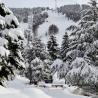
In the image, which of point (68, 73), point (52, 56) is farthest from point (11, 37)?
point (52, 56)

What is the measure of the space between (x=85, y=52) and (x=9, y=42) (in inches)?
301

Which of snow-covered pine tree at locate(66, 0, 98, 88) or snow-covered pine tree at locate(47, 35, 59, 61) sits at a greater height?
snow-covered pine tree at locate(66, 0, 98, 88)

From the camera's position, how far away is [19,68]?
1574cm

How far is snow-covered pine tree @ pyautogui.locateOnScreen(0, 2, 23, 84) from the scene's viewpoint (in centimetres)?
1425

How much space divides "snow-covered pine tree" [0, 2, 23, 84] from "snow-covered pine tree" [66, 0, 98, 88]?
17.7ft

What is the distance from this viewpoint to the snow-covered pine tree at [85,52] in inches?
778

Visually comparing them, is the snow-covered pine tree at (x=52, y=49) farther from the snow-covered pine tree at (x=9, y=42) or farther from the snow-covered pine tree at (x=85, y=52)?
the snow-covered pine tree at (x=9, y=42)

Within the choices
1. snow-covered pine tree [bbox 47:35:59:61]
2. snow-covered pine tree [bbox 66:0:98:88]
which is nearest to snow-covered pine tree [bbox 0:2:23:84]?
snow-covered pine tree [bbox 66:0:98:88]

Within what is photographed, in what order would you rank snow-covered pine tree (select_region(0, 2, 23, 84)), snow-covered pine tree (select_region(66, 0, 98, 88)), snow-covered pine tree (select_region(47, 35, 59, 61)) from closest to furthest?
snow-covered pine tree (select_region(0, 2, 23, 84)) < snow-covered pine tree (select_region(66, 0, 98, 88)) < snow-covered pine tree (select_region(47, 35, 59, 61))

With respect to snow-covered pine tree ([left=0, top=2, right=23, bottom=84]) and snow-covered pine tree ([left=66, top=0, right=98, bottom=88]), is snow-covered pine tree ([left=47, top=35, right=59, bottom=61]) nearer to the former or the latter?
snow-covered pine tree ([left=66, top=0, right=98, bottom=88])

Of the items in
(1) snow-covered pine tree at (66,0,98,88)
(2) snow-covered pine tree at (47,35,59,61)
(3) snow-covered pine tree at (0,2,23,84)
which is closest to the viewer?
(3) snow-covered pine tree at (0,2,23,84)

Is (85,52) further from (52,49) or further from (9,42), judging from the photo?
(52,49)

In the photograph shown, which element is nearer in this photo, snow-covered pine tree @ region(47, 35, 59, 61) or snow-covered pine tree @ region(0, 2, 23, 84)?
snow-covered pine tree @ region(0, 2, 23, 84)

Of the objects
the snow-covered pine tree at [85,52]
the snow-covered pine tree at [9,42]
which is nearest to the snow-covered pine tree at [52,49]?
the snow-covered pine tree at [85,52]
